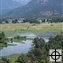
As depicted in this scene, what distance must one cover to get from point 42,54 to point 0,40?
1341 centimetres

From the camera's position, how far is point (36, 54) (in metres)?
12.8

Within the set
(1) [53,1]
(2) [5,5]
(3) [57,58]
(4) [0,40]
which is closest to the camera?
(3) [57,58]

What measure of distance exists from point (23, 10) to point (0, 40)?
3713 inches

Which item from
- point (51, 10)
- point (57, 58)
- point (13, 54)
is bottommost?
point (13, 54)

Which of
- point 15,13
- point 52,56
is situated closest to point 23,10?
point 15,13

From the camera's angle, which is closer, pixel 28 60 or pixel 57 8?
pixel 28 60

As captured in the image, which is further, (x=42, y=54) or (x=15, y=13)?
(x=15, y=13)

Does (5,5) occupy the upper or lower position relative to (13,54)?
upper

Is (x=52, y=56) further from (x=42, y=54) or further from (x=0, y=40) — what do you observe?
(x=0, y=40)

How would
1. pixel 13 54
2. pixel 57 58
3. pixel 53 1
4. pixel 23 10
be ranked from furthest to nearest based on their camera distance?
pixel 23 10 → pixel 53 1 → pixel 13 54 → pixel 57 58

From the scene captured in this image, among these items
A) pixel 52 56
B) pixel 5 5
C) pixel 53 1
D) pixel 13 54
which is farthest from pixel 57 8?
pixel 52 56

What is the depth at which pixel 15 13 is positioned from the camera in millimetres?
120875

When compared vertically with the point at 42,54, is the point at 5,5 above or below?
above

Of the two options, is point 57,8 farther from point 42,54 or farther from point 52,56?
point 52,56
